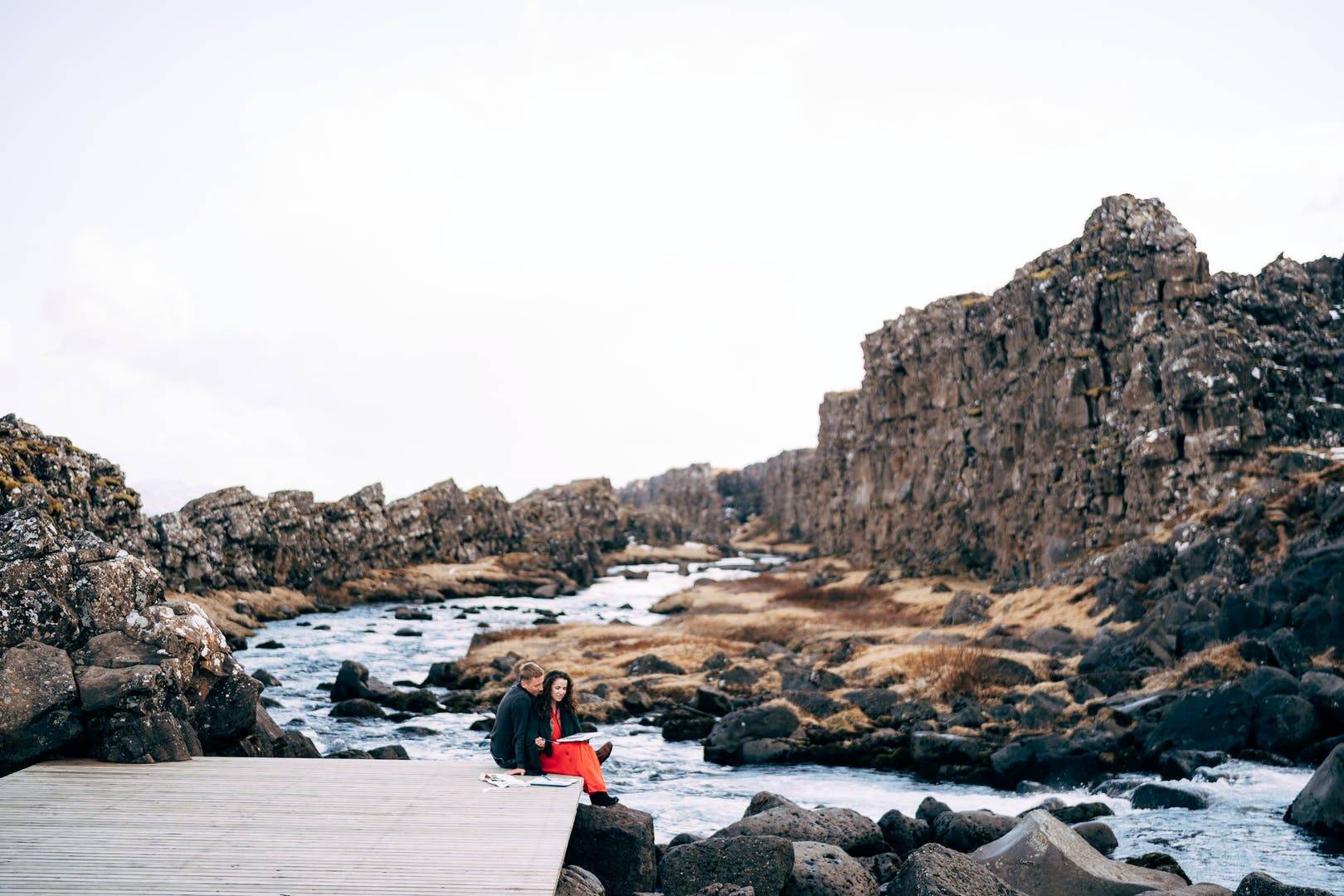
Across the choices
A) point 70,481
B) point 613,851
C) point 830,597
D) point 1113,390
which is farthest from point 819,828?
point 830,597

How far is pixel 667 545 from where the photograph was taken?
174500mm

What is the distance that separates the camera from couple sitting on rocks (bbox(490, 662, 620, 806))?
16.2m

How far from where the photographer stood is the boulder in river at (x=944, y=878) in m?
14.2

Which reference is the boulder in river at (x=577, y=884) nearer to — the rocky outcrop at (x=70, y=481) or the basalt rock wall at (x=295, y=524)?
the basalt rock wall at (x=295, y=524)

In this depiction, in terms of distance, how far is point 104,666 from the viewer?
54.1ft

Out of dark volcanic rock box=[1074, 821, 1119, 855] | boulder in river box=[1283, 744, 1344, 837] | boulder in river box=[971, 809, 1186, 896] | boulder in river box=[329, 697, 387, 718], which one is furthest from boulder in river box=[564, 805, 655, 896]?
boulder in river box=[329, 697, 387, 718]

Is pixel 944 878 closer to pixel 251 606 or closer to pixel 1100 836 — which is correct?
pixel 1100 836

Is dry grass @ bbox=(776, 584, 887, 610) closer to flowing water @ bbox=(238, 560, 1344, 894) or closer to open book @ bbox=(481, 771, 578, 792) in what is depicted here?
flowing water @ bbox=(238, 560, 1344, 894)

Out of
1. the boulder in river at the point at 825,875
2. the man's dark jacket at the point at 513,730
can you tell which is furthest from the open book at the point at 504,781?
the boulder in river at the point at 825,875

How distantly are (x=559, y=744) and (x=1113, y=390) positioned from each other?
179ft

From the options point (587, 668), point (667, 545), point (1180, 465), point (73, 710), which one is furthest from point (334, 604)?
point (667, 545)

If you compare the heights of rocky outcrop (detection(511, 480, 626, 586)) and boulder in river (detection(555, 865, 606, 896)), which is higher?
rocky outcrop (detection(511, 480, 626, 586))

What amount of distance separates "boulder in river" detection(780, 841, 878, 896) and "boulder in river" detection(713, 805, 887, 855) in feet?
5.51

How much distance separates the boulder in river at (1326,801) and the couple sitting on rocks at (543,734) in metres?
15.9
